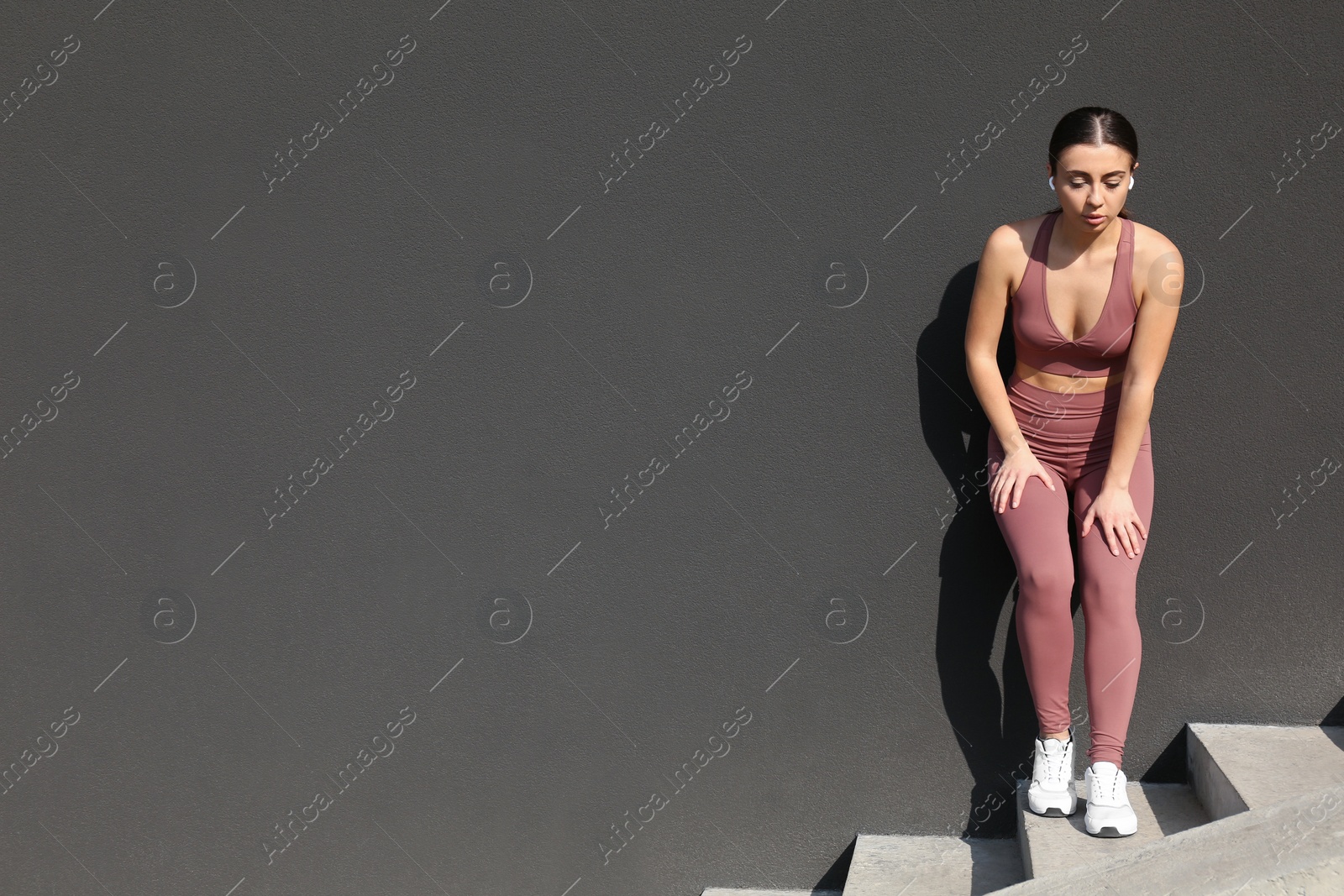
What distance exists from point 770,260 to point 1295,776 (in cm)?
167

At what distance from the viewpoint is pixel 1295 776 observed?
7.57ft

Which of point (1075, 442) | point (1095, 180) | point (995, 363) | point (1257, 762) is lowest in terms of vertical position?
point (1257, 762)

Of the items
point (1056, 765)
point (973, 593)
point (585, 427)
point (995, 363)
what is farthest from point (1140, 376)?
point (585, 427)

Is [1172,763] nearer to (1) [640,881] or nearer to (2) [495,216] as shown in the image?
(1) [640,881]

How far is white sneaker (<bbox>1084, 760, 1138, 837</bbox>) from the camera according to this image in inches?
89.2

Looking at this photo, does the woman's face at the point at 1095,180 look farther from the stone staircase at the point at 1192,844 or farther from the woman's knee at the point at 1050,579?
the stone staircase at the point at 1192,844

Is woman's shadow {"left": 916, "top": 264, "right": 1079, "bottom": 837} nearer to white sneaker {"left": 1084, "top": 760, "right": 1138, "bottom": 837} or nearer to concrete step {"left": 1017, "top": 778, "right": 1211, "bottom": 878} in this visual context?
concrete step {"left": 1017, "top": 778, "right": 1211, "bottom": 878}

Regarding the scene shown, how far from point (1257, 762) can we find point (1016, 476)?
0.89 meters

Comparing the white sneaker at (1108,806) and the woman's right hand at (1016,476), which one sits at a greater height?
the woman's right hand at (1016,476)

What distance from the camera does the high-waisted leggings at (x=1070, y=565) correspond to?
89.3 inches

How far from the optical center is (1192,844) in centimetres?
185

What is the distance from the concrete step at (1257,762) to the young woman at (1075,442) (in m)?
0.25

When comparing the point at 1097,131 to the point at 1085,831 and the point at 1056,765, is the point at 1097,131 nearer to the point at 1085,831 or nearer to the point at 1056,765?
the point at 1056,765

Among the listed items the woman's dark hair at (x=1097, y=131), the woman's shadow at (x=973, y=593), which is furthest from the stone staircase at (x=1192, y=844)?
the woman's dark hair at (x=1097, y=131)
